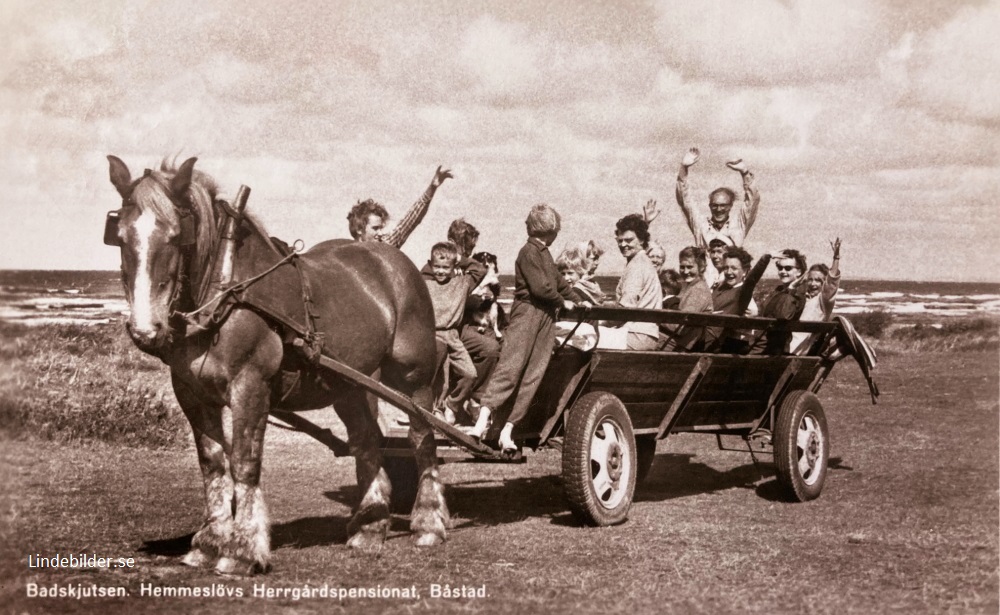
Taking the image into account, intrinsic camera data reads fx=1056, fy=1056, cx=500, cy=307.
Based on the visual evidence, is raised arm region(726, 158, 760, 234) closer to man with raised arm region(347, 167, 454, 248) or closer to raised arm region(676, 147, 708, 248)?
raised arm region(676, 147, 708, 248)

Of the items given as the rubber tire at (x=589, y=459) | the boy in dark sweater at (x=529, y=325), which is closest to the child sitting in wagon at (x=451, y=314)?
the boy in dark sweater at (x=529, y=325)

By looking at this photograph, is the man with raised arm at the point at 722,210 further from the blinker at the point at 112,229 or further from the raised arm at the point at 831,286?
the blinker at the point at 112,229

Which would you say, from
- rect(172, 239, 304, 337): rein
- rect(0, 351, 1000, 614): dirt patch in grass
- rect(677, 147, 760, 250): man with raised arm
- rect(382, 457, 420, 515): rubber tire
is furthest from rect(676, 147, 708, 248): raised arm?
rect(172, 239, 304, 337): rein

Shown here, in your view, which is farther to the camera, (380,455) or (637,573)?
(380,455)

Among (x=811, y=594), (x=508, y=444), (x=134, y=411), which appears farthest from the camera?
(x=134, y=411)

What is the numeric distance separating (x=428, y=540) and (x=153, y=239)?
2.68 meters

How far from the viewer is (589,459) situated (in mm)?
7199

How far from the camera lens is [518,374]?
716cm

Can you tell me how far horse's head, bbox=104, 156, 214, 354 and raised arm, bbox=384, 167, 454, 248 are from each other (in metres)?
2.83

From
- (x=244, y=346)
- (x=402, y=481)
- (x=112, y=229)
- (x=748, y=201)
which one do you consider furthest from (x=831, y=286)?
(x=112, y=229)

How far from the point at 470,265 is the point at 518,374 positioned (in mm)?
1495

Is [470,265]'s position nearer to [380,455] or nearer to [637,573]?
[380,455]

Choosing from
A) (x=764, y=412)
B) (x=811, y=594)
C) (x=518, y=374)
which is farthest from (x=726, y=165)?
(x=811, y=594)

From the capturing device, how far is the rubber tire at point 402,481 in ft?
27.6
